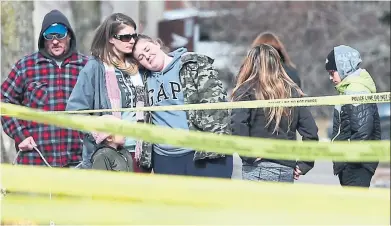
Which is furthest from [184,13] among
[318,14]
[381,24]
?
[381,24]

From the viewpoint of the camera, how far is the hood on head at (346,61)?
5539mm

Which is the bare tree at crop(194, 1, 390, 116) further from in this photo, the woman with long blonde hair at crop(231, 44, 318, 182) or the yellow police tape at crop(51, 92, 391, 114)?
the yellow police tape at crop(51, 92, 391, 114)

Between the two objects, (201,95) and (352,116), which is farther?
(352,116)

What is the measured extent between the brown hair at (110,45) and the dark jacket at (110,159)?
1.67 feet

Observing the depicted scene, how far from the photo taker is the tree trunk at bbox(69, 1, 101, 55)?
554 inches

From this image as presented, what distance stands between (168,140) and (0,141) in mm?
5679

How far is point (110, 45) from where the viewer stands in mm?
5199

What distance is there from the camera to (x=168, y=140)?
3.05 meters

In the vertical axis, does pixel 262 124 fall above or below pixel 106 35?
below

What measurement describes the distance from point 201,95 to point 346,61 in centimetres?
108

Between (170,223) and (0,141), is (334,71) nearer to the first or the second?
(170,223)

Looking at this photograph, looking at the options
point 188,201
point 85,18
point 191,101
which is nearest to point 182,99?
point 191,101

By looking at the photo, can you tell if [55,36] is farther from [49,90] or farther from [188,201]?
[188,201]

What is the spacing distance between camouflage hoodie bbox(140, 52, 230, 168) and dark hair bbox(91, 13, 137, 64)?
0.42 metres
